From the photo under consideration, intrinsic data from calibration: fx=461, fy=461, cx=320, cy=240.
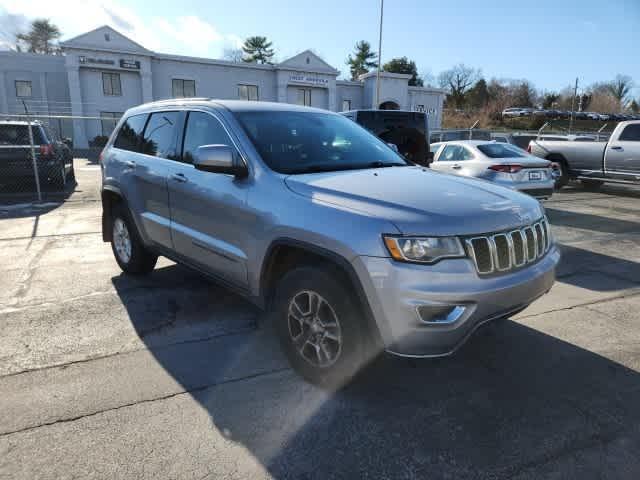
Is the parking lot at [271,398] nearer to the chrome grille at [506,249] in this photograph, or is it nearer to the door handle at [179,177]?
the chrome grille at [506,249]

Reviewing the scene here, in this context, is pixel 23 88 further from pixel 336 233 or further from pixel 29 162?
pixel 336 233

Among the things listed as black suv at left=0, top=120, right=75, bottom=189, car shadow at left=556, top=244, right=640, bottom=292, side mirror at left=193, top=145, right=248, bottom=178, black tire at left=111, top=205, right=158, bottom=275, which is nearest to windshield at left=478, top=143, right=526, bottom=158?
car shadow at left=556, top=244, right=640, bottom=292

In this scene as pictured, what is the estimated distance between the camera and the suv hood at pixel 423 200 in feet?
8.19

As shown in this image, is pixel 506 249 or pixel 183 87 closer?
pixel 506 249

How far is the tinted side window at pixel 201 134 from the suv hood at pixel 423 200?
0.86 meters

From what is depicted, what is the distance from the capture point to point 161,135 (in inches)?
171

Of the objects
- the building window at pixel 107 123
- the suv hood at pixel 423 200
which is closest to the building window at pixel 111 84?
the building window at pixel 107 123

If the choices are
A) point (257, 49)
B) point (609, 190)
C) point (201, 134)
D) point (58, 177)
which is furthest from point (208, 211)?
point (257, 49)

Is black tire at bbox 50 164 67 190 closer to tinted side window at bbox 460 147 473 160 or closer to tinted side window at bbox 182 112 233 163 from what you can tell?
tinted side window at bbox 182 112 233 163

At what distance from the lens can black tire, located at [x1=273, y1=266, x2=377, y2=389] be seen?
2637 millimetres

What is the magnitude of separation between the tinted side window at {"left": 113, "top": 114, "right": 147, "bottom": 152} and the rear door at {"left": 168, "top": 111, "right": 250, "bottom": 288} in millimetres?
1024

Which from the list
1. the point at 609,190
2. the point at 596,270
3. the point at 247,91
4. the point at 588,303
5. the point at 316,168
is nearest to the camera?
the point at 316,168

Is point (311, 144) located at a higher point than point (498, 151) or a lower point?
higher

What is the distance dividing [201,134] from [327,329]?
2.01 m
